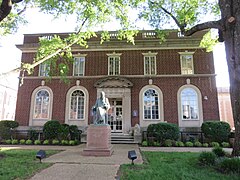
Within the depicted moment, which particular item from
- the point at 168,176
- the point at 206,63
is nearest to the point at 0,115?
the point at 206,63

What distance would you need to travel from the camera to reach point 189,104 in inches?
626

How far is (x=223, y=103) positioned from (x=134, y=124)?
26.8m

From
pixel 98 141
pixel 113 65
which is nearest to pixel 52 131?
pixel 98 141

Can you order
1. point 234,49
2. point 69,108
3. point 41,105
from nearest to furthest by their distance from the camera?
1. point 234,49
2. point 69,108
3. point 41,105

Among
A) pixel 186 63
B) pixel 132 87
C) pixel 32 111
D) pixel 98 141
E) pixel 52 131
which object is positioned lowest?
pixel 98 141

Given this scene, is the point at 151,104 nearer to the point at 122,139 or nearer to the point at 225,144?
the point at 122,139

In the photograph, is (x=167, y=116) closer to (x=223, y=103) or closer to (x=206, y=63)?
(x=206, y=63)

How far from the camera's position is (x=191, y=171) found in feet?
17.1

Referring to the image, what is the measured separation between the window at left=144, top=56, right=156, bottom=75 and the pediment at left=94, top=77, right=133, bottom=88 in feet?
6.77

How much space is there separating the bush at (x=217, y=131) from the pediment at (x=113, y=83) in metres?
6.92

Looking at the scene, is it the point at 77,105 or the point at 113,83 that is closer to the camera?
the point at 113,83

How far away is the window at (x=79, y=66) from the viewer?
56.5ft

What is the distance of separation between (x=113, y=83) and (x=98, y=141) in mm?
8497

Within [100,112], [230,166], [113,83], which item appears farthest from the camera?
[113,83]
